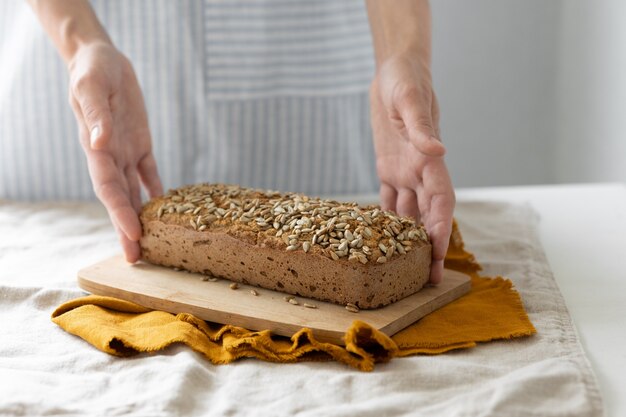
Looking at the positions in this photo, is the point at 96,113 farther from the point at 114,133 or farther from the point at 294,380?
the point at 294,380

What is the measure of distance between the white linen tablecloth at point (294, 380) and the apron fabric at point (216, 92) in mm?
961

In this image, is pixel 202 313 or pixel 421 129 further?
pixel 421 129

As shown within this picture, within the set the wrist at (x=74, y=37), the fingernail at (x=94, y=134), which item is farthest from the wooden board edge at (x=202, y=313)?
the wrist at (x=74, y=37)

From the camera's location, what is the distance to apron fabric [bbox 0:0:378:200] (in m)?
2.29

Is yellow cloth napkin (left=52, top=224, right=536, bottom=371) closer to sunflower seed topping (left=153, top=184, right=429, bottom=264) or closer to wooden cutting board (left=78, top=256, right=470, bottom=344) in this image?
wooden cutting board (left=78, top=256, right=470, bottom=344)

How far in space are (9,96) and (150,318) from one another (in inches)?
49.7

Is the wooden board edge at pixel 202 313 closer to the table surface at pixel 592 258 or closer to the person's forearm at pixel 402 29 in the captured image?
the table surface at pixel 592 258

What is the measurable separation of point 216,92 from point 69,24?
552 millimetres

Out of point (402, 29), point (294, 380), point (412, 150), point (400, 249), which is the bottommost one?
point (294, 380)

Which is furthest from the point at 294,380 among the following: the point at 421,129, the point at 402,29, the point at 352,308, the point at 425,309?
the point at 402,29

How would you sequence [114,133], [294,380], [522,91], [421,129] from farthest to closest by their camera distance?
[522,91] < [114,133] < [421,129] < [294,380]

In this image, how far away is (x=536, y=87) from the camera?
3.07 metres

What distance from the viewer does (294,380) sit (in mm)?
1149

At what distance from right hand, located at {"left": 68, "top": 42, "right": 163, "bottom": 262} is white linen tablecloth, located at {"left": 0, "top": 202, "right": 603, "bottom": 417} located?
247 mm
